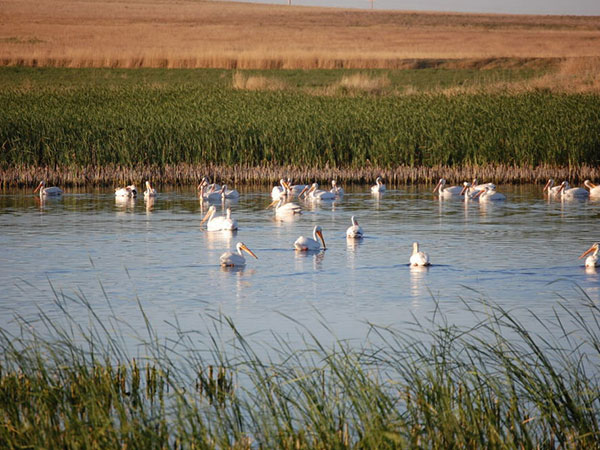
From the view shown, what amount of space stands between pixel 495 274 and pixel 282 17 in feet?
328

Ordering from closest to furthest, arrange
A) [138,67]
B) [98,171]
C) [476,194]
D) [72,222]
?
1. [72,222]
2. [476,194]
3. [98,171]
4. [138,67]

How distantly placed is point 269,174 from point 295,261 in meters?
12.3

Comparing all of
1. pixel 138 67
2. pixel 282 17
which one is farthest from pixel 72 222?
pixel 282 17

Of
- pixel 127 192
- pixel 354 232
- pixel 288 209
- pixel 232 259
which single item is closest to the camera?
pixel 232 259

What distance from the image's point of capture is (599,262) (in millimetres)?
14086

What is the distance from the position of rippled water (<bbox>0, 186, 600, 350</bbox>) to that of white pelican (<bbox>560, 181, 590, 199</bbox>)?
453 mm

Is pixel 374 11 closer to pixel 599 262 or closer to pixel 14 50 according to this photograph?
pixel 14 50

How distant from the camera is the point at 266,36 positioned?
90625mm

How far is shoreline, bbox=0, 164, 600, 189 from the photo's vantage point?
87.7 feet

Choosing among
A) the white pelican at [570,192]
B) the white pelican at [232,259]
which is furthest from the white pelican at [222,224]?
the white pelican at [570,192]

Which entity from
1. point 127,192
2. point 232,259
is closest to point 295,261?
point 232,259

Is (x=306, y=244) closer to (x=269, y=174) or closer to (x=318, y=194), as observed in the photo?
(x=318, y=194)

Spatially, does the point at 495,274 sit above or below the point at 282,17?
below

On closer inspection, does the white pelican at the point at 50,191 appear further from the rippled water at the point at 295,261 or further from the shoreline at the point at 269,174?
the shoreline at the point at 269,174
